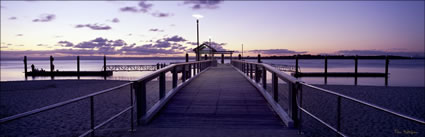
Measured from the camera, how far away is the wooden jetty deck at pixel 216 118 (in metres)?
3.99

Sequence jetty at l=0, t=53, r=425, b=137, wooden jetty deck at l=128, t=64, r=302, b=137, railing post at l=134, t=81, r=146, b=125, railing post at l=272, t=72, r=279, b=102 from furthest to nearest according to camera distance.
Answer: railing post at l=272, t=72, r=279, b=102 → railing post at l=134, t=81, r=146, b=125 → wooden jetty deck at l=128, t=64, r=302, b=137 → jetty at l=0, t=53, r=425, b=137

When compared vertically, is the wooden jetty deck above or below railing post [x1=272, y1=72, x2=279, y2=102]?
below

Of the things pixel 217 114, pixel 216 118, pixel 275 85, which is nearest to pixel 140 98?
pixel 216 118

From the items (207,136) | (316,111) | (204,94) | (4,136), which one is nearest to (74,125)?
(4,136)

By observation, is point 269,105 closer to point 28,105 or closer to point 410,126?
point 410,126

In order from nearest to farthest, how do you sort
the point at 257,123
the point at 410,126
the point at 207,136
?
the point at 207,136, the point at 257,123, the point at 410,126

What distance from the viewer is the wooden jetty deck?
3.99 m

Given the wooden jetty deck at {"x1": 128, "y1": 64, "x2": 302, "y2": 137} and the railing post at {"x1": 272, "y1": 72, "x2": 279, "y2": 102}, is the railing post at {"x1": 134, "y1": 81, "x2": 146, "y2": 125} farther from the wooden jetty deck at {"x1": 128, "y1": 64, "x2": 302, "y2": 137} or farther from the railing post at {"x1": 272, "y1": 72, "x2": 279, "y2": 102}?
the railing post at {"x1": 272, "y1": 72, "x2": 279, "y2": 102}

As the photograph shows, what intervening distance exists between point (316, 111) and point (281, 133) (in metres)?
6.37

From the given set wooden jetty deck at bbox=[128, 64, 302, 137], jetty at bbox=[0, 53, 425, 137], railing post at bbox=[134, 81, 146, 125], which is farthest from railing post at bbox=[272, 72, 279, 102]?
railing post at bbox=[134, 81, 146, 125]

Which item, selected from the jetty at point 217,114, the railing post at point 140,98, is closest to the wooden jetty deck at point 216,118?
the jetty at point 217,114

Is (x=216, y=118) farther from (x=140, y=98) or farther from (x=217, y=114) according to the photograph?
(x=140, y=98)

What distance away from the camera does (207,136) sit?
3.77m

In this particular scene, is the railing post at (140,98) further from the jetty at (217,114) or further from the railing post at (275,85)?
the railing post at (275,85)
